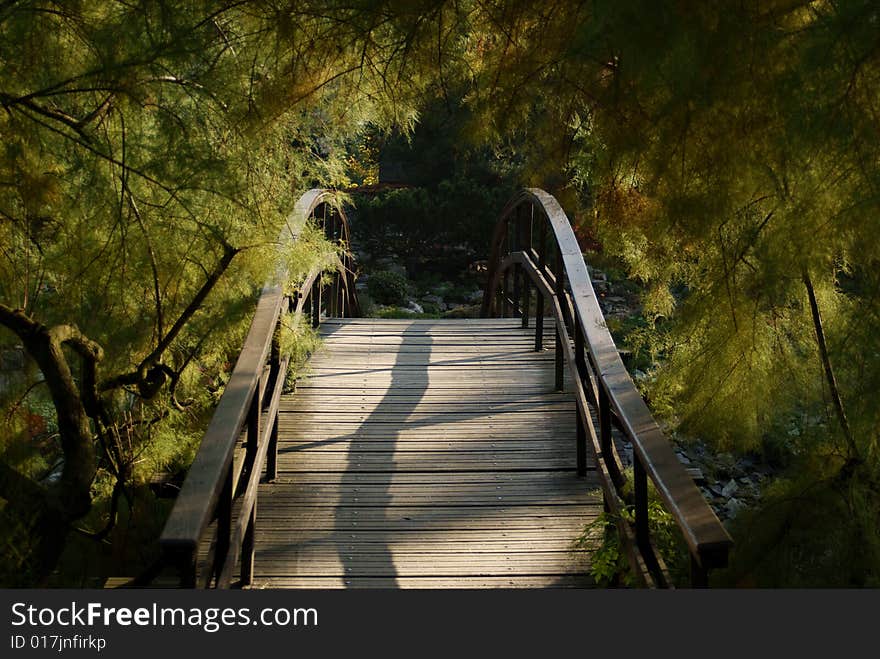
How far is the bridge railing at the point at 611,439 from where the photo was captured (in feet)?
7.77

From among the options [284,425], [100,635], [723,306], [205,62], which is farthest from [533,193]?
[100,635]

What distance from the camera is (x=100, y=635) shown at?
2.31 m

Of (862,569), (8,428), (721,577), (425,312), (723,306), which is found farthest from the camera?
(425,312)

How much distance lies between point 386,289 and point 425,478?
10128mm

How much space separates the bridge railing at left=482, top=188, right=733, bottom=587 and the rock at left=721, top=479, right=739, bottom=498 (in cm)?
357

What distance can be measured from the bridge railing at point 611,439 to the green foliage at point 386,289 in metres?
8.23

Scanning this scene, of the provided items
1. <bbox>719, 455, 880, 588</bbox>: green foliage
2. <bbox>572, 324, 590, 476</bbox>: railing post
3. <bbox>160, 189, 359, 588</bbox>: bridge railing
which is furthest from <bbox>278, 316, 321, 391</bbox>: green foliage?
<bbox>719, 455, 880, 588</bbox>: green foliage

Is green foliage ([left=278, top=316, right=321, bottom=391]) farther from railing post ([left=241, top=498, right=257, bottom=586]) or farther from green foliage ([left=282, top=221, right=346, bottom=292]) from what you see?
Result: railing post ([left=241, top=498, right=257, bottom=586])

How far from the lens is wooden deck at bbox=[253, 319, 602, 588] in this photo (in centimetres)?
346

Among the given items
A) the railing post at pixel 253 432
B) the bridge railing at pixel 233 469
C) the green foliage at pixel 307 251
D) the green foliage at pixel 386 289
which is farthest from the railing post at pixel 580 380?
the green foliage at pixel 386 289

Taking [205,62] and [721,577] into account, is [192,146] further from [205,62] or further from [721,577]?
[721,577]

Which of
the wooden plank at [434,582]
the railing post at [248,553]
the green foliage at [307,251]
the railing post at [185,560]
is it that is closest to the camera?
the railing post at [185,560]

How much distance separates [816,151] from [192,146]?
195 cm

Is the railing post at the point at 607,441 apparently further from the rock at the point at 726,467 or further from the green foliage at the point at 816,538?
the rock at the point at 726,467
